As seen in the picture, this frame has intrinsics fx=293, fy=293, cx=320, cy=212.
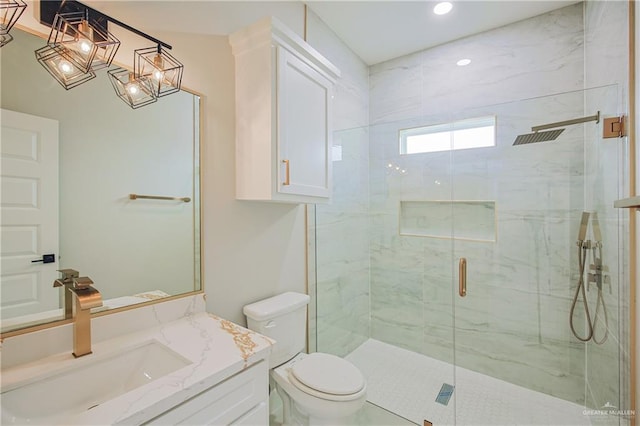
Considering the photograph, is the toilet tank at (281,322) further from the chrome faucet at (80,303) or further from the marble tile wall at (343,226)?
the chrome faucet at (80,303)

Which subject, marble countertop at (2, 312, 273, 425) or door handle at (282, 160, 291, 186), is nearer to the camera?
marble countertop at (2, 312, 273, 425)

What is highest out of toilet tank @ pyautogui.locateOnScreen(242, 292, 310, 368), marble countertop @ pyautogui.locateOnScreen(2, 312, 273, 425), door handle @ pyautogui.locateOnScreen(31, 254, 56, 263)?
door handle @ pyautogui.locateOnScreen(31, 254, 56, 263)

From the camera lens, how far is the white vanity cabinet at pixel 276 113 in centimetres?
143

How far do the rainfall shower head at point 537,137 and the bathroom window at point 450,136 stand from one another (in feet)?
0.51

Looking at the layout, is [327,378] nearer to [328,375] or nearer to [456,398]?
[328,375]

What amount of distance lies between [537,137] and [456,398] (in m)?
1.86

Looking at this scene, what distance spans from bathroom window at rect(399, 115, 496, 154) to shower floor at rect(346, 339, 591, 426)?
5.66 ft

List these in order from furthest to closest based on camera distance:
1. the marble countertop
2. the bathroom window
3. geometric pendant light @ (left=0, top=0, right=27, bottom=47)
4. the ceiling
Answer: the bathroom window < the ceiling < geometric pendant light @ (left=0, top=0, right=27, bottom=47) < the marble countertop

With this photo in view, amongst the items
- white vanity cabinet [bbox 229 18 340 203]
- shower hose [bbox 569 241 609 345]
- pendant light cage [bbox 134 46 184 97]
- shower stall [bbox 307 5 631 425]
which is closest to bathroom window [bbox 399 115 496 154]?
shower stall [bbox 307 5 631 425]

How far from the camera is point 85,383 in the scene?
0.96 metres

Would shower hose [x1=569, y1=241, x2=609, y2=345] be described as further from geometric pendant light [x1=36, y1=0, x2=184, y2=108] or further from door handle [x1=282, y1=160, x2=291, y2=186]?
geometric pendant light [x1=36, y1=0, x2=184, y2=108]

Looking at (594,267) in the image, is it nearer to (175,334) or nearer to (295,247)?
(295,247)

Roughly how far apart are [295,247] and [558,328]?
1.88 m

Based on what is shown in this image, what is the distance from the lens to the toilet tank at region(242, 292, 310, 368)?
1.56 m
